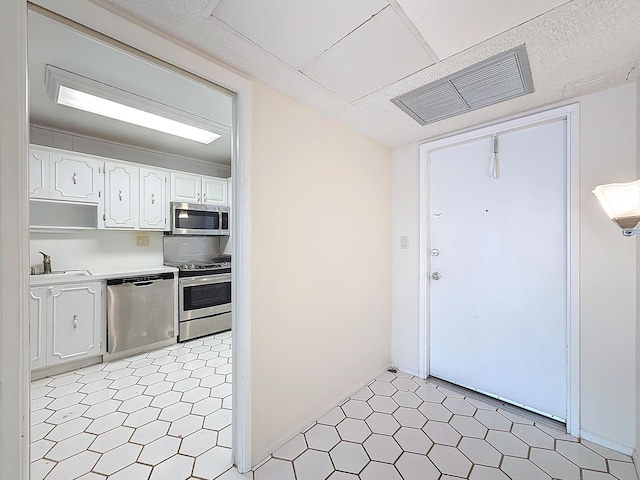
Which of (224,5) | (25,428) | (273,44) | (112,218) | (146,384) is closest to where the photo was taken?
(25,428)

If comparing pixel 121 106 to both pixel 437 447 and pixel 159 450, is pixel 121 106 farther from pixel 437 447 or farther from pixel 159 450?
pixel 437 447

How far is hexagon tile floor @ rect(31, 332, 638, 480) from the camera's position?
4.74 feet

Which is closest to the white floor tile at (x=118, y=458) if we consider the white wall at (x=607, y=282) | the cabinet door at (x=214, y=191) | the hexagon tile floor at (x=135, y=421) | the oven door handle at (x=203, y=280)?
the hexagon tile floor at (x=135, y=421)

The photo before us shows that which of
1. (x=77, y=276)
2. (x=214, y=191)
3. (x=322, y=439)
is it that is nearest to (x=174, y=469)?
(x=322, y=439)

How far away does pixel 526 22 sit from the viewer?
114 centimetres

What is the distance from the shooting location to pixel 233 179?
151 cm

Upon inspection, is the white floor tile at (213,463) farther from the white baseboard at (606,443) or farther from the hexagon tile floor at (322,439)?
the white baseboard at (606,443)

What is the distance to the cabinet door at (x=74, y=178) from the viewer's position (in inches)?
105

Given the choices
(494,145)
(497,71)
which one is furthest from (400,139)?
(497,71)

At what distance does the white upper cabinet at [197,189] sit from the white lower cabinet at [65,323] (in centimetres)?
141

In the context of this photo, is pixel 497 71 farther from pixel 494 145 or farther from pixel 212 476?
pixel 212 476

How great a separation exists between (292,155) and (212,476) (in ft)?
6.12

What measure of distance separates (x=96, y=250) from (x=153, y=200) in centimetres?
83

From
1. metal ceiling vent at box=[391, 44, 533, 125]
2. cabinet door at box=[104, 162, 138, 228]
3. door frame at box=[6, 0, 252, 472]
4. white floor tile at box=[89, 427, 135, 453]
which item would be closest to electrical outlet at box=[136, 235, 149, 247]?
cabinet door at box=[104, 162, 138, 228]
